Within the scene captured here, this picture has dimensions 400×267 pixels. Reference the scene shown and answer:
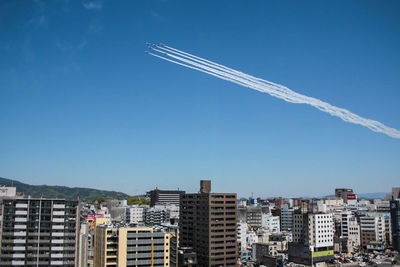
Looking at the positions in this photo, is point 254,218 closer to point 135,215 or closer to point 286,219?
point 286,219

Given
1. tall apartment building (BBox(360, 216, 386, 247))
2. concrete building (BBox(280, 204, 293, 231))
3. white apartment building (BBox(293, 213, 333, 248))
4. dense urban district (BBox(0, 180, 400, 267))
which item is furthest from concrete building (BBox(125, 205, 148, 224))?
tall apartment building (BBox(360, 216, 386, 247))

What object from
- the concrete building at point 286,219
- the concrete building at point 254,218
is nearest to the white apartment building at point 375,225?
the concrete building at point 286,219

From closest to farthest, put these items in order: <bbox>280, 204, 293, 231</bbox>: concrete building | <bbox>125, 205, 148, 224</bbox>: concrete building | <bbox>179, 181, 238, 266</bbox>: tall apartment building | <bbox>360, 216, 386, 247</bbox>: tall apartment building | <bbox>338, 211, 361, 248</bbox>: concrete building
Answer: <bbox>179, 181, 238, 266</bbox>: tall apartment building
<bbox>360, 216, 386, 247</bbox>: tall apartment building
<bbox>338, 211, 361, 248</bbox>: concrete building
<bbox>280, 204, 293, 231</bbox>: concrete building
<bbox>125, 205, 148, 224</bbox>: concrete building

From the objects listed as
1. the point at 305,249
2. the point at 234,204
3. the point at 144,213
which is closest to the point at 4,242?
the point at 234,204

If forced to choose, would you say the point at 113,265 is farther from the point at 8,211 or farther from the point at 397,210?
the point at 397,210

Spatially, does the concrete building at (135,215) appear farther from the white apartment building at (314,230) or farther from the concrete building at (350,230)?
the concrete building at (350,230)

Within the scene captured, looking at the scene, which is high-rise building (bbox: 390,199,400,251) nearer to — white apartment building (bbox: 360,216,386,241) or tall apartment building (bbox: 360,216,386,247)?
tall apartment building (bbox: 360,216,386,247)
